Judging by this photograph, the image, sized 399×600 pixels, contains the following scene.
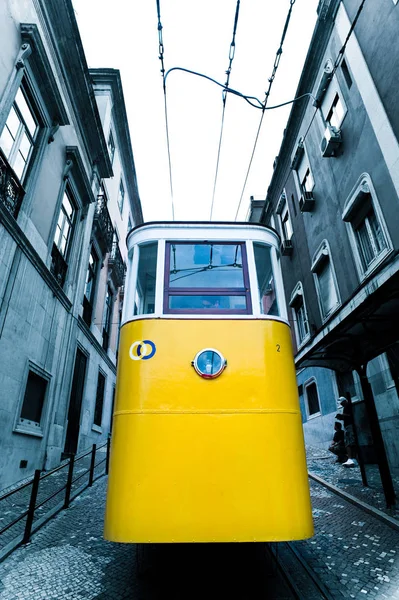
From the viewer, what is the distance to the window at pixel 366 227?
28.8ft

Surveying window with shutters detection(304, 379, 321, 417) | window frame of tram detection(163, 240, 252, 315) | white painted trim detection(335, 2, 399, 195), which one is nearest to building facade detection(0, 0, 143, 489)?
window frame of tram detection(163, 240, 252, 315)

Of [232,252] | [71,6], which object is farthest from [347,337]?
[71,6]

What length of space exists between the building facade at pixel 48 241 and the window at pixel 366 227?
354 inches

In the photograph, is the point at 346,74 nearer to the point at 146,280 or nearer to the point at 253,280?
the point at 253,280

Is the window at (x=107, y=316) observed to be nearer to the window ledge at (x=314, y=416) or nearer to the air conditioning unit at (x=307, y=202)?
the window ledge at (x=314, y=416)

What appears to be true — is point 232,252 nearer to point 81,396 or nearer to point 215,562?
point 215,562

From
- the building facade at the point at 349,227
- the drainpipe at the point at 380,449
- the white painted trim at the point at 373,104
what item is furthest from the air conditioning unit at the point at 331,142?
the drainpipe at the point at 380,449

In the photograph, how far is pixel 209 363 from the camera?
3.34 m

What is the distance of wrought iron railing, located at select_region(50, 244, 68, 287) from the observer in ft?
35.4

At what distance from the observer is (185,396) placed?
3.20 meters

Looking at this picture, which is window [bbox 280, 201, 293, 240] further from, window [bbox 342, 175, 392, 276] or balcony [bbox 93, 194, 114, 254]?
balcony [bbox 93, 194, 114, 254]

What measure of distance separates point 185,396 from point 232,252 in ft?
5.95

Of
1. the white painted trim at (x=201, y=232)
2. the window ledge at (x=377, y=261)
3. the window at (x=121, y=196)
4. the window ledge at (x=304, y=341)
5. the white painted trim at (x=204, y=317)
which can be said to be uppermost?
the window at (x=121, y=196)

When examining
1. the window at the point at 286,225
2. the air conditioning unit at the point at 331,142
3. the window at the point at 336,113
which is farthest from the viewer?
the window at the point at 286,225
